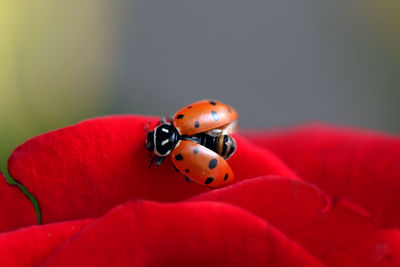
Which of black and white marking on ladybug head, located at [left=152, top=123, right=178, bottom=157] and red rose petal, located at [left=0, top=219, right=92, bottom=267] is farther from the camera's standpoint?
black and white marking on ladybug head, located at [left=152, top=123, right=178, bottom=157]

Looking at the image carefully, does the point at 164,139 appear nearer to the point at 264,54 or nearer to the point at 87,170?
the point at 87,170

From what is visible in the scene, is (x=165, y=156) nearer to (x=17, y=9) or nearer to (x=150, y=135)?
(x=150, y=135)

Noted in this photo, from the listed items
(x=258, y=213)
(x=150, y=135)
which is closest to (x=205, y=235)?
(x=258, y=213)

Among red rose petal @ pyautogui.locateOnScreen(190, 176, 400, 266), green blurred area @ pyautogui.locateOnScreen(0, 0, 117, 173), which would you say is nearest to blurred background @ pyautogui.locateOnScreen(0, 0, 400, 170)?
green blurred area @ pyautogui.locateOnScreen(0, 0, 117, 173)

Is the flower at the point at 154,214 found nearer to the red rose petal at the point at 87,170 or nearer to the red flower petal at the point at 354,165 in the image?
the red rose petal at the point at 87,170

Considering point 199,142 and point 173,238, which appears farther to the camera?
point 199,142

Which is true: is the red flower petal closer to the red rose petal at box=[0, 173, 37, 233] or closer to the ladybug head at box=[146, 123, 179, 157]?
the ladybug head at box=[146, 123, 179, 157]

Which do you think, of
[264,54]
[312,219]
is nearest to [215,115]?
[312,219]
